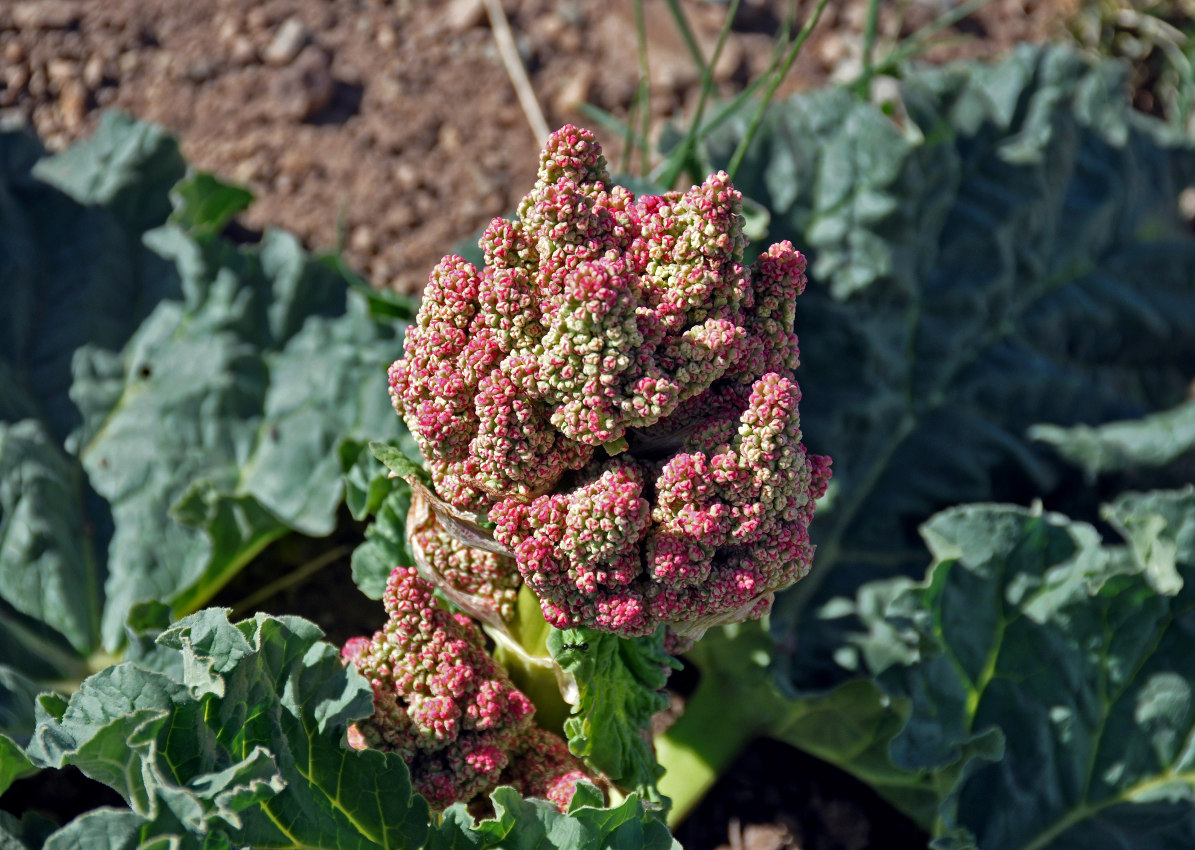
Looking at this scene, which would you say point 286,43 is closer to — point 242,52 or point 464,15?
point 242,52

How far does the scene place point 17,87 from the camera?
394 centimetres

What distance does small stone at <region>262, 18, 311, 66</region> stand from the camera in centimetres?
407

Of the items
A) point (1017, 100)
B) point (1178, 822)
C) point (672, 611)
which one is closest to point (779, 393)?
point (672, 611)

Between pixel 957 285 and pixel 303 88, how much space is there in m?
2.38

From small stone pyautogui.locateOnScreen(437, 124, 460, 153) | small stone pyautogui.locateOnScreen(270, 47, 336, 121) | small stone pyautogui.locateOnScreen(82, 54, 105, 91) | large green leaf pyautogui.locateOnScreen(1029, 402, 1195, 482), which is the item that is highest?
small stone pyautogui.locateOnScreen(82, 54, 105, 91)

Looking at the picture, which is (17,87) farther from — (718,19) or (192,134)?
(718,19)

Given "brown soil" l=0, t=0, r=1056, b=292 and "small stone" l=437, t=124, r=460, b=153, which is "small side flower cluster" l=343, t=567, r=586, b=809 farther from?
"small stone" l=437, t=124, r=460, b=153

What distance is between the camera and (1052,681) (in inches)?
107

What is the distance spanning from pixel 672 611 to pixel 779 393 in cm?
43

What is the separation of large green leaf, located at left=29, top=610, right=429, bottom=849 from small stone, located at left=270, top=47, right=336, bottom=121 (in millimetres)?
2421

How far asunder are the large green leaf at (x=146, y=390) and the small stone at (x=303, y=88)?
2.55 feet

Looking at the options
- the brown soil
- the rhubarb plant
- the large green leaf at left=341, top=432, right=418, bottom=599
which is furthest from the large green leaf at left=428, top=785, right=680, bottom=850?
the brown soil

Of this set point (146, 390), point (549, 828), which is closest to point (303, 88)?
point (146, 390)

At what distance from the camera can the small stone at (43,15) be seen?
13.1 feet
